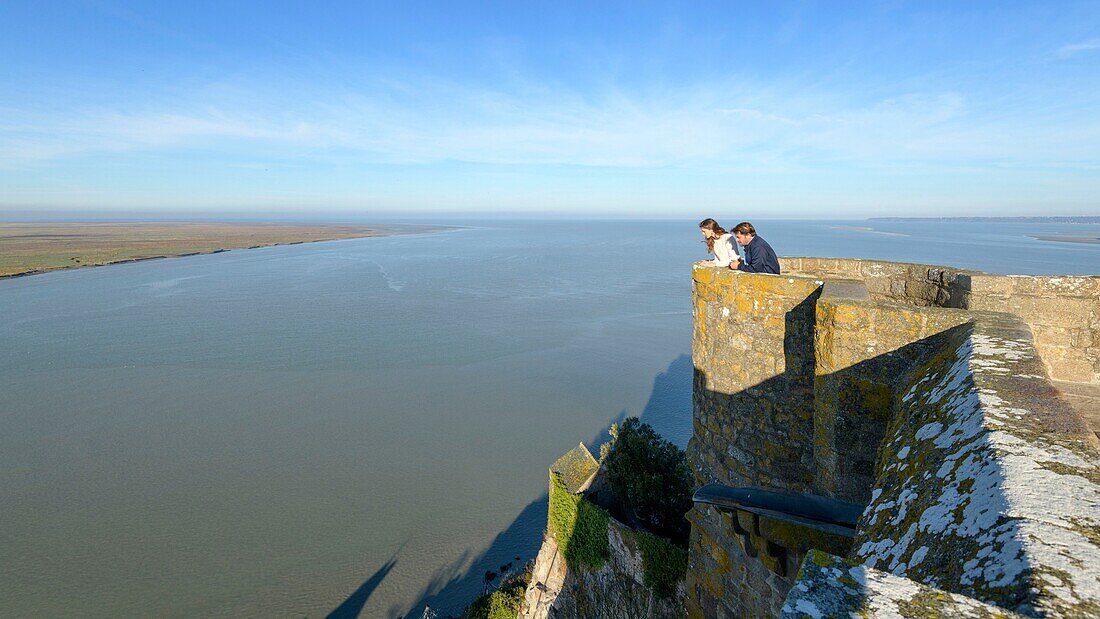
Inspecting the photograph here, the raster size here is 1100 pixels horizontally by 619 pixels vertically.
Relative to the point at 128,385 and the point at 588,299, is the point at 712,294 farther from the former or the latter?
the point at 588,299

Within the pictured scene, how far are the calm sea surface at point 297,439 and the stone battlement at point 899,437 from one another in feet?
41.5

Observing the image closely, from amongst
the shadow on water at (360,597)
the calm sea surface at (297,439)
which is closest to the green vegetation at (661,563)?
the calm sea surface at (297,439)

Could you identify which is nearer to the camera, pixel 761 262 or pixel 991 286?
pixel 991 286

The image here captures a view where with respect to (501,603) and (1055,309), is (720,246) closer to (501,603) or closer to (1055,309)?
(1055,309)

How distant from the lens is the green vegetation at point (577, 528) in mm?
10430

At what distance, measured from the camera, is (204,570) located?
1545 centimetres

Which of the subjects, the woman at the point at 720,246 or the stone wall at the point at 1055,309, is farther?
the woman at the point at 720,246

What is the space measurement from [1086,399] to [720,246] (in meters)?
3.58

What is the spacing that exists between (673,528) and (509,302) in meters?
37.5

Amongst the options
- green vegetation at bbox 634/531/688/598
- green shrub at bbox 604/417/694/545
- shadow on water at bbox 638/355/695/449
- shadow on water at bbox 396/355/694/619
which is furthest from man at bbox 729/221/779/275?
shadow on water at bbox 638/355/695/449

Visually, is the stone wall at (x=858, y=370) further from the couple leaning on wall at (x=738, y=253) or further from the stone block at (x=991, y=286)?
the couple leaning on wall at (x=738, y=253)

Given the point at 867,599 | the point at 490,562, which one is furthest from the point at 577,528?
the point at 867,599

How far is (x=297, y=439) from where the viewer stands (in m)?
22.0

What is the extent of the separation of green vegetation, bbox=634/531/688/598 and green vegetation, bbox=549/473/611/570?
3.77ft
